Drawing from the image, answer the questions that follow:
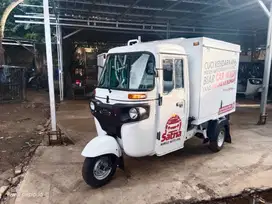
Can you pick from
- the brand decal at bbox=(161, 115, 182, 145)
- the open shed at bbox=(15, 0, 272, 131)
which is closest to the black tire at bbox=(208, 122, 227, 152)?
the brand decal at bbox=(161, 115, 182, 145)

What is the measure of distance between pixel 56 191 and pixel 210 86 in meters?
2.85

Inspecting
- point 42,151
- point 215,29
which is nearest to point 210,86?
point 42,151

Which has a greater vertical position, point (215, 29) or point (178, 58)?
point (215, 29)

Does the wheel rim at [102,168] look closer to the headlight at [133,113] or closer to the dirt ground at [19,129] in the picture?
the headlight at [133,113]

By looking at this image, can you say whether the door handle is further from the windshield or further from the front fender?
the front fender

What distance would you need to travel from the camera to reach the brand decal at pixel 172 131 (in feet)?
11.5

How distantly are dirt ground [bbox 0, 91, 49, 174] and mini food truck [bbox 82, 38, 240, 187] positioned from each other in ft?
5.79

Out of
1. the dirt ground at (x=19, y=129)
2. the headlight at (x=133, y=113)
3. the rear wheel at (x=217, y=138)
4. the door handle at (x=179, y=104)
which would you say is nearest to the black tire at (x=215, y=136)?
the rear wheel at (x=217, y=138)

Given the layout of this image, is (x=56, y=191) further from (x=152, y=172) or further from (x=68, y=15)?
(x=68, y=15)

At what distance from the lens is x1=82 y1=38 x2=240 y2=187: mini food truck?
313 cm

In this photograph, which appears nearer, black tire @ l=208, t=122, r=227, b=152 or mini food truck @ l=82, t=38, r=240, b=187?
mini food truck @ l=82, t=38, r=240, b=187

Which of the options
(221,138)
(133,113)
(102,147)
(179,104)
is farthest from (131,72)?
(221,138)

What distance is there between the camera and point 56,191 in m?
3.09

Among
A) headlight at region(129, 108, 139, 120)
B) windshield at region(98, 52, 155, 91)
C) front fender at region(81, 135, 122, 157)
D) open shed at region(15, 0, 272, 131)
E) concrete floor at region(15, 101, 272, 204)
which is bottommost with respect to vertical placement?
concrete floor at region(15, 101, 272, 204)
